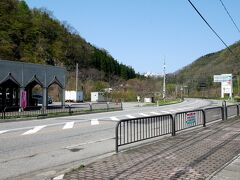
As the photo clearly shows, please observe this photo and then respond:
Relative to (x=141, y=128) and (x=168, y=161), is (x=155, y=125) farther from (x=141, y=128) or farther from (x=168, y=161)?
(x=168, y=161)

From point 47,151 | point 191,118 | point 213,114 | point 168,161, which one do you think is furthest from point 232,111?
point 168,161

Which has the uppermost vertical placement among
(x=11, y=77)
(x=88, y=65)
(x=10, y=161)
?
(x=88, y=65)

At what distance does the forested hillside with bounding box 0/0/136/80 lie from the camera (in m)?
88.8

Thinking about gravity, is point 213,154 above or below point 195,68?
below

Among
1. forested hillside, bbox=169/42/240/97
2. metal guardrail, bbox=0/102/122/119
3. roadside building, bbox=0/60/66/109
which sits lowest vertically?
metal guardrail, bbox=0/102/122/119

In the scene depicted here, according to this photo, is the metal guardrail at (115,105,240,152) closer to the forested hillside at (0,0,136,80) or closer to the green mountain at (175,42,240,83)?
the forested hillside at (0,0,136,80)

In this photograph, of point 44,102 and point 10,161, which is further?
point 44,102

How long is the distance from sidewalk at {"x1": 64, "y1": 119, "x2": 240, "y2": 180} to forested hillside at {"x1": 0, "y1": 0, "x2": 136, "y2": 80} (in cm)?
7187

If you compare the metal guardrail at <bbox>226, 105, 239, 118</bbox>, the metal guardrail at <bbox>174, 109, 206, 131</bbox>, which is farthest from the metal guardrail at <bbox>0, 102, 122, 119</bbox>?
the metal guardrail at <bbox>174, 109, 206, 131</bbox>

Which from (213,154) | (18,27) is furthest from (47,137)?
(18,27)

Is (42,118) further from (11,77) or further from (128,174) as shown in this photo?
(128,174)

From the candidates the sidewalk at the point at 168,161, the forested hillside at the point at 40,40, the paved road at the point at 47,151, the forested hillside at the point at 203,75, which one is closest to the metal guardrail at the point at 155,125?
the sidewalk at the point at 168,161

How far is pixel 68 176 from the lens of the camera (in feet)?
26.0

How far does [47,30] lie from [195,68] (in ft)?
226
